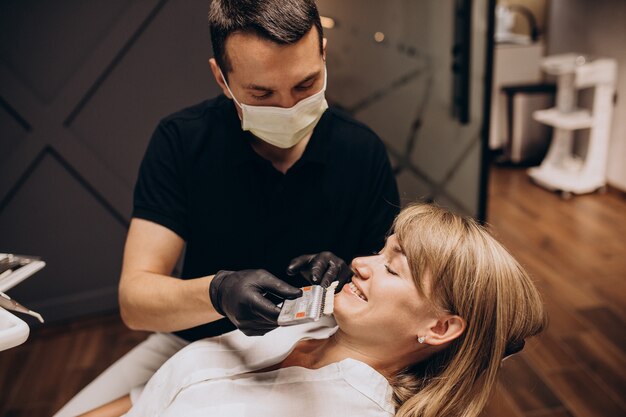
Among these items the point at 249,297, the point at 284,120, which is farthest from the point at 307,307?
the point at 284,120

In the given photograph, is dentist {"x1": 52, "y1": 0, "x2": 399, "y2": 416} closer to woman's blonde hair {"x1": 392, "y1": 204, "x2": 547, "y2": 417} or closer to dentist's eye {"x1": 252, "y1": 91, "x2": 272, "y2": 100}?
dentist's eye {"x1": 252, "y1": 91, "x2": 272, "y2": 100}

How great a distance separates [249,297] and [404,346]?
420 millimetres

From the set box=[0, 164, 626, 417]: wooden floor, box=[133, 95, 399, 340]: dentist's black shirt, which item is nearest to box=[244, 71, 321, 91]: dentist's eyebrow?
box=[133, 95, 399, 340]: dentist's black shirt

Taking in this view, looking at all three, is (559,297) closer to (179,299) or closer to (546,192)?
(546,192)

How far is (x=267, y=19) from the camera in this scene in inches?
46.2

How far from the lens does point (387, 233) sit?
1.48 m

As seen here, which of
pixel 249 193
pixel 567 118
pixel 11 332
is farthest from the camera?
pixel 567 118

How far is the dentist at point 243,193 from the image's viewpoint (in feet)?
4.10

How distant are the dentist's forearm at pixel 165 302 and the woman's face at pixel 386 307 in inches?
11.2

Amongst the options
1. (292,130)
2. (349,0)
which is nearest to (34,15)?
(349,0)

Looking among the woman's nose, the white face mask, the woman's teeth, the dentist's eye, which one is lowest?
the woman's teeth

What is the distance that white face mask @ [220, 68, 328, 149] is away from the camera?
1.32 meters

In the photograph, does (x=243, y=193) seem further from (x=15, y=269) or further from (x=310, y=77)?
(x=15, y=269)

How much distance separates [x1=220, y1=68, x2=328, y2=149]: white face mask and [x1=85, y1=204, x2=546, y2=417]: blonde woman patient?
0.32 meters
